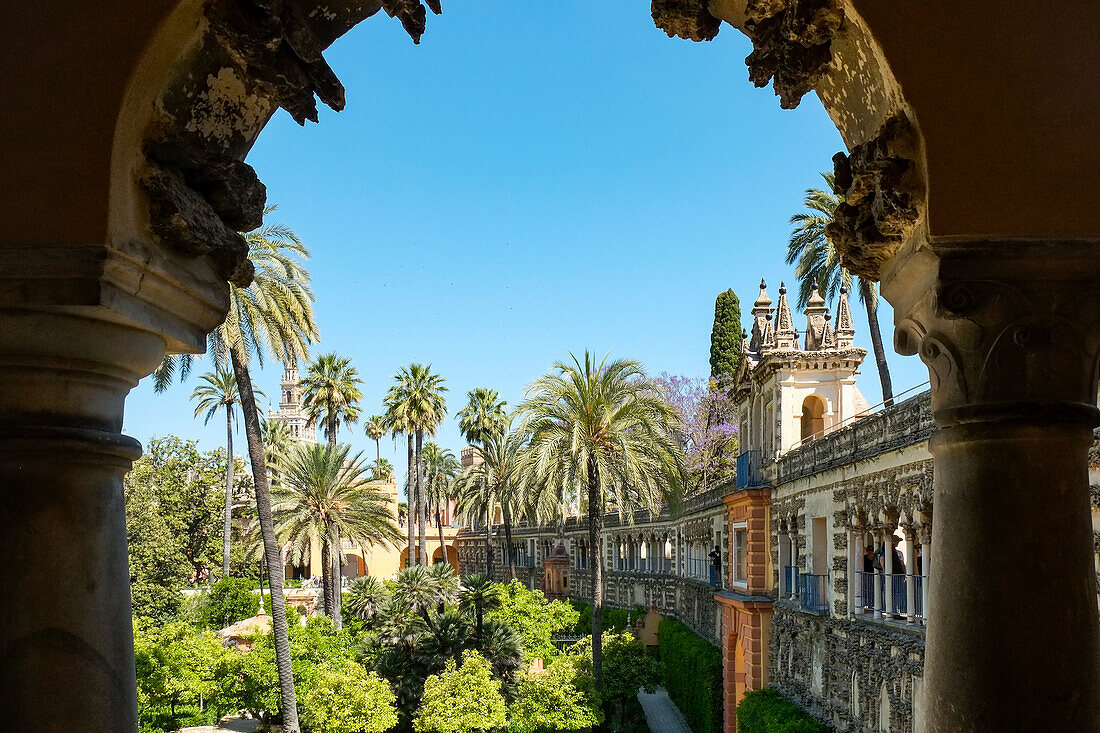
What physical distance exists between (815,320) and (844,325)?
0.87m

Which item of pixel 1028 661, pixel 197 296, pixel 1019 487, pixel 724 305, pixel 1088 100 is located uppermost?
pixel 724 305

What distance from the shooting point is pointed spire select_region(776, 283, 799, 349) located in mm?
26047

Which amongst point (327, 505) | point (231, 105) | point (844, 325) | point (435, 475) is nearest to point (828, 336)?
point (844, 325)

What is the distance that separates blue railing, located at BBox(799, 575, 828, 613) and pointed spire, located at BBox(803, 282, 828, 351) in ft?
23.5

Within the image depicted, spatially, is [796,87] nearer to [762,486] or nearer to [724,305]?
[762,486]

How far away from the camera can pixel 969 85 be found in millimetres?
2975

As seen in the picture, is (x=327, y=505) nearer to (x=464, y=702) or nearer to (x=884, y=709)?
(x=464, y=702)

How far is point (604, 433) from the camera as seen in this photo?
84.6 ft

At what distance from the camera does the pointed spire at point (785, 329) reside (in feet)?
85.5

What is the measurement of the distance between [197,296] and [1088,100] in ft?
9.91

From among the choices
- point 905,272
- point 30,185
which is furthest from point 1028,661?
point 30,185

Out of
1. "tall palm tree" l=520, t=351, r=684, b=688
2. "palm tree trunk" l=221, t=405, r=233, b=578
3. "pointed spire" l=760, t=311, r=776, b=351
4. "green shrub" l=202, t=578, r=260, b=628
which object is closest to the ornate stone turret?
"pointed spire" l=760, t=311, r=776, b=351

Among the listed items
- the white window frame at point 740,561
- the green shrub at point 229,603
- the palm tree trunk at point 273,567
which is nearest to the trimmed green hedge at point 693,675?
the white window frame at point 740,561

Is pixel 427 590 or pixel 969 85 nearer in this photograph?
pixel 969 85
